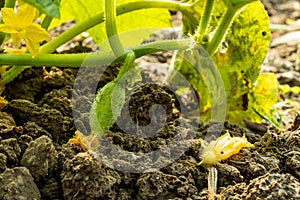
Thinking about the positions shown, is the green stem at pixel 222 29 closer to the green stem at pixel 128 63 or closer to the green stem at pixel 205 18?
the green stem at pixel 205 18

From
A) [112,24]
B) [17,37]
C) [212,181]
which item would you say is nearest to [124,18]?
[112,24]

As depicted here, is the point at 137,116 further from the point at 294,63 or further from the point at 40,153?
the point at 294,63

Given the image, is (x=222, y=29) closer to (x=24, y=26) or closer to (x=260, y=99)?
(x=260, y=99)

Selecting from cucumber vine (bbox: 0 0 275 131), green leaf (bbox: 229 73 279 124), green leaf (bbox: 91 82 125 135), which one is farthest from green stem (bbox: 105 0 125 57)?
green leaf (bbox: 229 73 279 124)

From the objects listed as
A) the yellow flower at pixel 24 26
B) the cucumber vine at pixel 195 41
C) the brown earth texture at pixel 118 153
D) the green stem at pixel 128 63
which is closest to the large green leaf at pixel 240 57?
the cucumber vine at pixel 195 41

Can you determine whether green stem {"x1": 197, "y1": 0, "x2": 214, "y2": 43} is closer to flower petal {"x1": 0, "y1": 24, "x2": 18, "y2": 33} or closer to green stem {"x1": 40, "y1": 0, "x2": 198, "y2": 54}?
green stem {"x1": 40, "y1": 0, "x2": 198, "y2": 54}
